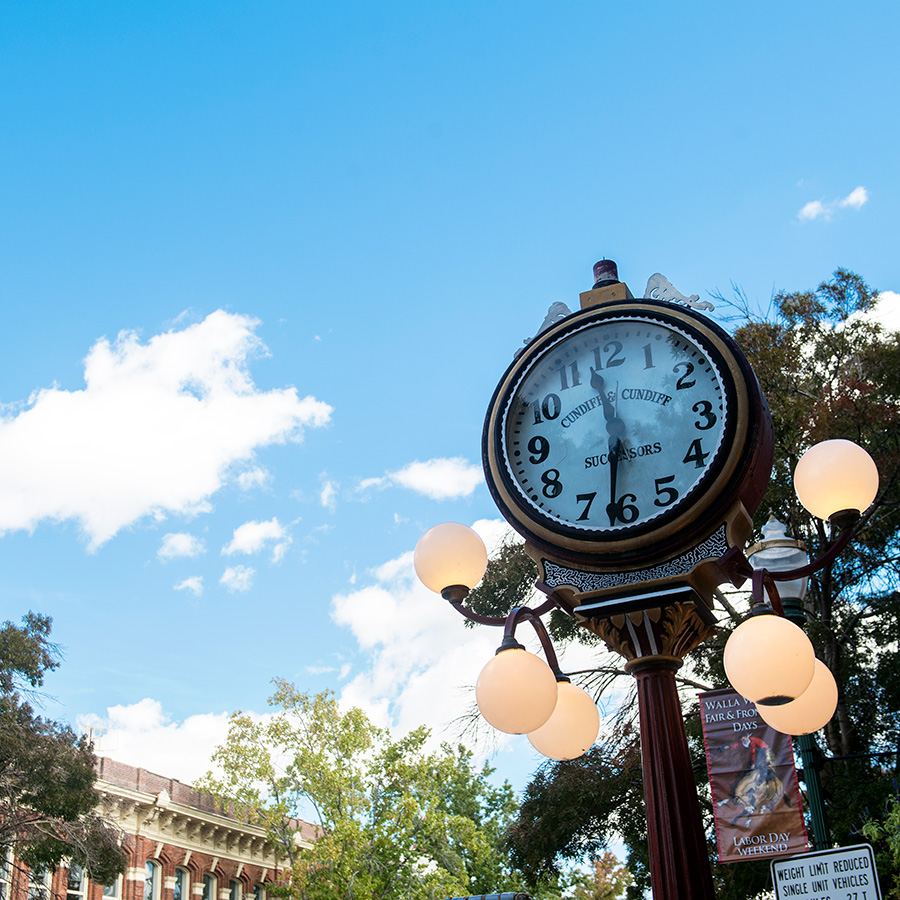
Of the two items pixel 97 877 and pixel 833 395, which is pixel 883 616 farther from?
pixel 97 877

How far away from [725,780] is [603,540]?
4106 mm

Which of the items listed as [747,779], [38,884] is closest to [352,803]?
[38,884]

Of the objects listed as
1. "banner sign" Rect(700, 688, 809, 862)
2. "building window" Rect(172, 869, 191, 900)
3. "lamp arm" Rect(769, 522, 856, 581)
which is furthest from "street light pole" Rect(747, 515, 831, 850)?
"building window" Rect(172, 869, 191, 900)

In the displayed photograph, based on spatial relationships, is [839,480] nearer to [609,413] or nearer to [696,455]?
[696,455]

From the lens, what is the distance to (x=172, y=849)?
30.0m

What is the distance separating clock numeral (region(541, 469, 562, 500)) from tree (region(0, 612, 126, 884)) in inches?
676

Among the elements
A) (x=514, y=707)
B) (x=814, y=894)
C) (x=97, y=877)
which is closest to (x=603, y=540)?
(x=514, y=707)

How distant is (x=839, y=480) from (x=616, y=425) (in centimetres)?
74

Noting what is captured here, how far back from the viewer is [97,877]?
64.3 feet

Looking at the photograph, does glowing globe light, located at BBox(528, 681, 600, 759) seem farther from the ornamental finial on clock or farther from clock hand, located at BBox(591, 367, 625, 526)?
the ornamental finial on clock

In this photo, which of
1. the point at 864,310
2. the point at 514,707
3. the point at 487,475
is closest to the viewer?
the point at 514,707

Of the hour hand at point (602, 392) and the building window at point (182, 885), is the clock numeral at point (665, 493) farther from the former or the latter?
the building window at point (182, 885)

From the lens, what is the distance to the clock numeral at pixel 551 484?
3.58 m

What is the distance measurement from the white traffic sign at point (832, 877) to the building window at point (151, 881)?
2908 cm
